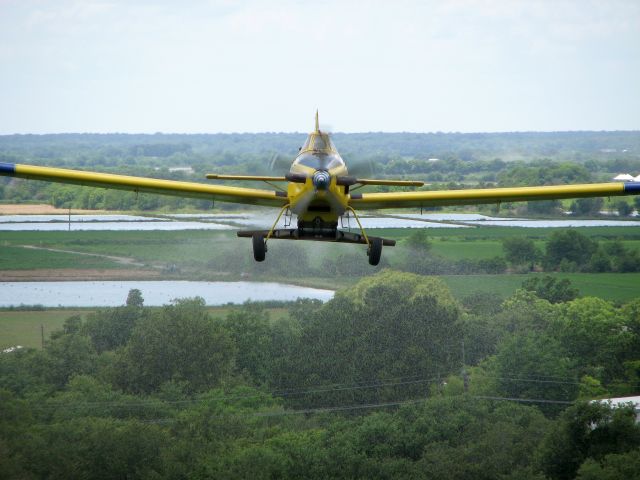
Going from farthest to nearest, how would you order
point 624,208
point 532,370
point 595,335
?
point 624,208 → point 595,335 → point 532,370

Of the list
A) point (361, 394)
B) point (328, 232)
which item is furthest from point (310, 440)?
point (328, 232)

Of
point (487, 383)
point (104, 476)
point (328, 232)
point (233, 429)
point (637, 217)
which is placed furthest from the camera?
point (637, 217)

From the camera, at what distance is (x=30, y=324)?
76.9 metres

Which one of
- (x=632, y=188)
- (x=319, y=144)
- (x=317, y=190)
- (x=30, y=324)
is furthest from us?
(x=30, y=324)

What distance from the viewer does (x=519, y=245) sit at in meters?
89.8

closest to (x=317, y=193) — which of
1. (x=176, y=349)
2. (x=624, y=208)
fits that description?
(x=176, y=349)

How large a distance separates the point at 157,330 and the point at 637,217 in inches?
2027

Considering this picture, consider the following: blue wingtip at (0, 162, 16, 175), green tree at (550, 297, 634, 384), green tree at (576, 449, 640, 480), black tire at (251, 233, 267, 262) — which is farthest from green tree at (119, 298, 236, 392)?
black tire at (251, 233, 267, 262)

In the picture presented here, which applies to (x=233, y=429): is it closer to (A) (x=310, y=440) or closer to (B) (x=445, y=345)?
(A) (x=310, y=440)

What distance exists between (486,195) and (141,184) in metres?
11.1

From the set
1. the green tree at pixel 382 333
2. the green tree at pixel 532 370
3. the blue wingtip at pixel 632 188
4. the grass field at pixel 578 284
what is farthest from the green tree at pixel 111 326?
the blue wingtip at pixel 632 188

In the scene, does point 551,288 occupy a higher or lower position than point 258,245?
lower

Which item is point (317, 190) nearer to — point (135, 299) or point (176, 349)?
point (176, 349)

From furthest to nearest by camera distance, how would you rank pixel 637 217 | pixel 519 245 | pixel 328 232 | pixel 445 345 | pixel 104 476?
pixel 637 217 → pixel 519 245 → pixel 445 345 → pixel 104 476 → pixel 328 232
